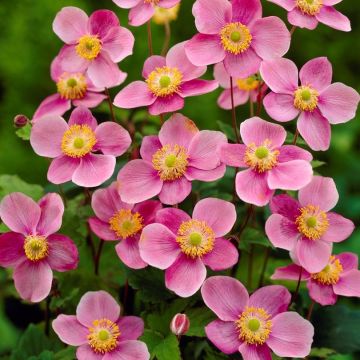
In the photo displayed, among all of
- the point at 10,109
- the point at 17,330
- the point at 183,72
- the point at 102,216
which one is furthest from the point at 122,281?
the point at 10,109

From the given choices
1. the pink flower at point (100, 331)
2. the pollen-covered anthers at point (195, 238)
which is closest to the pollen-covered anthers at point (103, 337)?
the pink flower at point (100, 331)

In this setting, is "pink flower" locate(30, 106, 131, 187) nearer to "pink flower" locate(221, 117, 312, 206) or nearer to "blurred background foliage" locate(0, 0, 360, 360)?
"pink flower" locate(221, 117, 312, 206)

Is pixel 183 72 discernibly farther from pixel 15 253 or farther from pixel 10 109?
pixel 10 109

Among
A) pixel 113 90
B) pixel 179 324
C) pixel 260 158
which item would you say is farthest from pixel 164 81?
pixel 113 90

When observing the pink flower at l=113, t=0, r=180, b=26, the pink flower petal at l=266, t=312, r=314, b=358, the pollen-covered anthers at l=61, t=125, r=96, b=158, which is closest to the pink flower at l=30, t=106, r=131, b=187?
the pollen-covered anthers at l=61, t=125, r=96, b=158

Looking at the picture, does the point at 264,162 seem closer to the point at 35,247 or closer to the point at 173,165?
the point at 173,165
